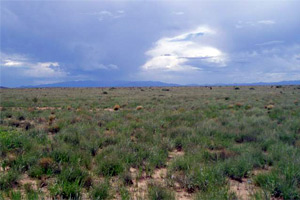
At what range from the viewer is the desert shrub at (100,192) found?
4.14 meters

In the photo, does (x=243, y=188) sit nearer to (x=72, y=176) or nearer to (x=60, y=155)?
(x=72, y=176)

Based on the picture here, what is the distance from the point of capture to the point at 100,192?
13.8ft

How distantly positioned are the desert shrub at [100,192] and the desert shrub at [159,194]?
829 mm

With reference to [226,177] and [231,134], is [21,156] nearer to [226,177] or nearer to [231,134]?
[226,177]

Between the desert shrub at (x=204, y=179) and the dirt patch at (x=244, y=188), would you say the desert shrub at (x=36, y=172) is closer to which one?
the desert shrub at (x=204, y=179)

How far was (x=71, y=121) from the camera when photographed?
36.1 feet

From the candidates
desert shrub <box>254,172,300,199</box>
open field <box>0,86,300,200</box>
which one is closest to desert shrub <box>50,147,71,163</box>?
open field <box>0,86,300,200</box>

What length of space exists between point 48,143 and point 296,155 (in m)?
7.23

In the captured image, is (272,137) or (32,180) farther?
(272,137)

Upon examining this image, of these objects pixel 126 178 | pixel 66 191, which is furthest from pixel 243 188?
pixel 66 191

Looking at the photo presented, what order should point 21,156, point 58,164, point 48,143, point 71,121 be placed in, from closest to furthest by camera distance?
point 58,164, point 21,156, point 48,143, point 71,121

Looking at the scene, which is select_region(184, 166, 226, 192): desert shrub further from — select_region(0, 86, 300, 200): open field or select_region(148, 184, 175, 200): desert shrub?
select_region(148, 184, 175, 200): desert shrub

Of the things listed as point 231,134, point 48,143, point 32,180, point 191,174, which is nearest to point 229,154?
point 191,174

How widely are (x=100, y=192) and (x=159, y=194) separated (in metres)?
1.12
